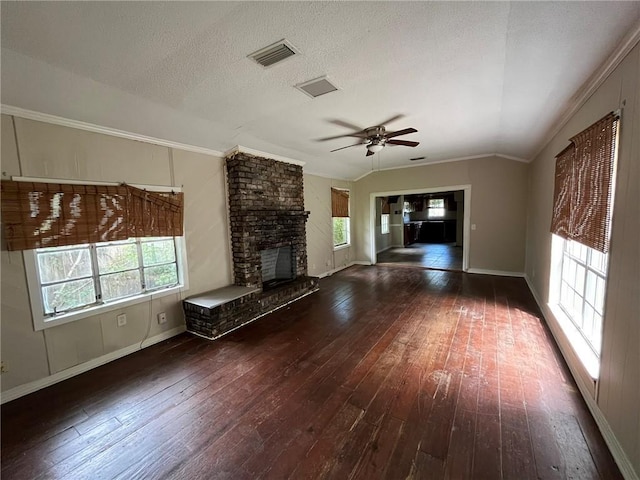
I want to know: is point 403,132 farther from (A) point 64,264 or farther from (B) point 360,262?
(B) point 360,262

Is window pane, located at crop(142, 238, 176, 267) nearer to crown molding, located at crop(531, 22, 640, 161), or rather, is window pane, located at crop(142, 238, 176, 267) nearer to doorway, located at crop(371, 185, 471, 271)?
crown molding, located at crop(531, 22, 640, 161)

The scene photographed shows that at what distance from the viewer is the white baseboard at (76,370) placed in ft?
7.24

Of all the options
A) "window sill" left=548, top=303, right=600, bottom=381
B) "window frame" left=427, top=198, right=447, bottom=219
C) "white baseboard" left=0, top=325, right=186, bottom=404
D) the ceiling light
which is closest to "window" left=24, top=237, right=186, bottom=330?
"white baseboard" left=0, top=325, right=186, bottom=404

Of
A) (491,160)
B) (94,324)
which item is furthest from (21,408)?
(491,160)

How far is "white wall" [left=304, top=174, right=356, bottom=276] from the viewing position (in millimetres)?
5770

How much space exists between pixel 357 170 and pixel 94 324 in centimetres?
573

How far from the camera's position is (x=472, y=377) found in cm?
231

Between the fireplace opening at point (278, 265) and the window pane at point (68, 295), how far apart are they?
233 centimetres

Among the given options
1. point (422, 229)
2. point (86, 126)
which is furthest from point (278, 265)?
point (422, 229)

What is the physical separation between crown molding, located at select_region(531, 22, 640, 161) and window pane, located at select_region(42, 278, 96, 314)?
4.62 m

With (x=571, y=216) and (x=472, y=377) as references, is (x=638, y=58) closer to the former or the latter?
(x=571, y=216)

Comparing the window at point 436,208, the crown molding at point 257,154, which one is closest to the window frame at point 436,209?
the window at point 436,208

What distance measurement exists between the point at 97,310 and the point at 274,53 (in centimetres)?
295

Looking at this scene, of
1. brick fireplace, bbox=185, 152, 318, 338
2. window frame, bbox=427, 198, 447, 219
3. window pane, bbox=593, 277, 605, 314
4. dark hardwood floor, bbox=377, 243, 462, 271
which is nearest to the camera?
window pane, bbox=593, 277, 605, 314
